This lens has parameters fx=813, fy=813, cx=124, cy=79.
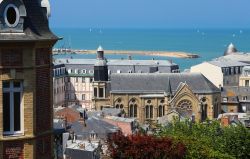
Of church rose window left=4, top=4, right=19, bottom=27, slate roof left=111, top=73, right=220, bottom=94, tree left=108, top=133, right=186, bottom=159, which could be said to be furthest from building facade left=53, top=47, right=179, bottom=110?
church rose window left=4, top=4, right=19, bottom=27

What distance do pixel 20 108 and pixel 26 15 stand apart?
154 cm

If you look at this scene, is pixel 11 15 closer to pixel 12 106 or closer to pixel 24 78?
pixel 24 78

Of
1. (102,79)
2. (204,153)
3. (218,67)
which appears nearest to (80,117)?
(102,79)

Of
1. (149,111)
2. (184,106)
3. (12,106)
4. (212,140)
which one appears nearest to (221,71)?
(149,111)

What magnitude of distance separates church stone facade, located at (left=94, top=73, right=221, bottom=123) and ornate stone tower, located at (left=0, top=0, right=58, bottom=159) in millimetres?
58068

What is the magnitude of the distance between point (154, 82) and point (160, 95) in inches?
87.5

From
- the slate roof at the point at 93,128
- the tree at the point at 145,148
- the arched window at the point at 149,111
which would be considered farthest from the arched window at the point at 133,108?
the tree at the point at 145,148

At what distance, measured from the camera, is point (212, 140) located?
37.4 metres

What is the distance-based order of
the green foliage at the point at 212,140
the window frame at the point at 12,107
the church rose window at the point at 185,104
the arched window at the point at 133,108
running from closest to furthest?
the window frame at the point at 12,107, the green foliage at the point at 212,140, the church rose window at the point at 185,104, the arched window at the point at 133,108

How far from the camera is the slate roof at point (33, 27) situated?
1311cm

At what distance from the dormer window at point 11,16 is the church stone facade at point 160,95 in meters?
58.9

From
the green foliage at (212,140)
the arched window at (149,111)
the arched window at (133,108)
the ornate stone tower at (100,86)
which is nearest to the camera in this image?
the green foliage at (212,140)

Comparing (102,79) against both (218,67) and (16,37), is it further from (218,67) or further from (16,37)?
(16,37)

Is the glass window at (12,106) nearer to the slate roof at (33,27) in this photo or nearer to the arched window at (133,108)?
the slate roof at (33,27)
